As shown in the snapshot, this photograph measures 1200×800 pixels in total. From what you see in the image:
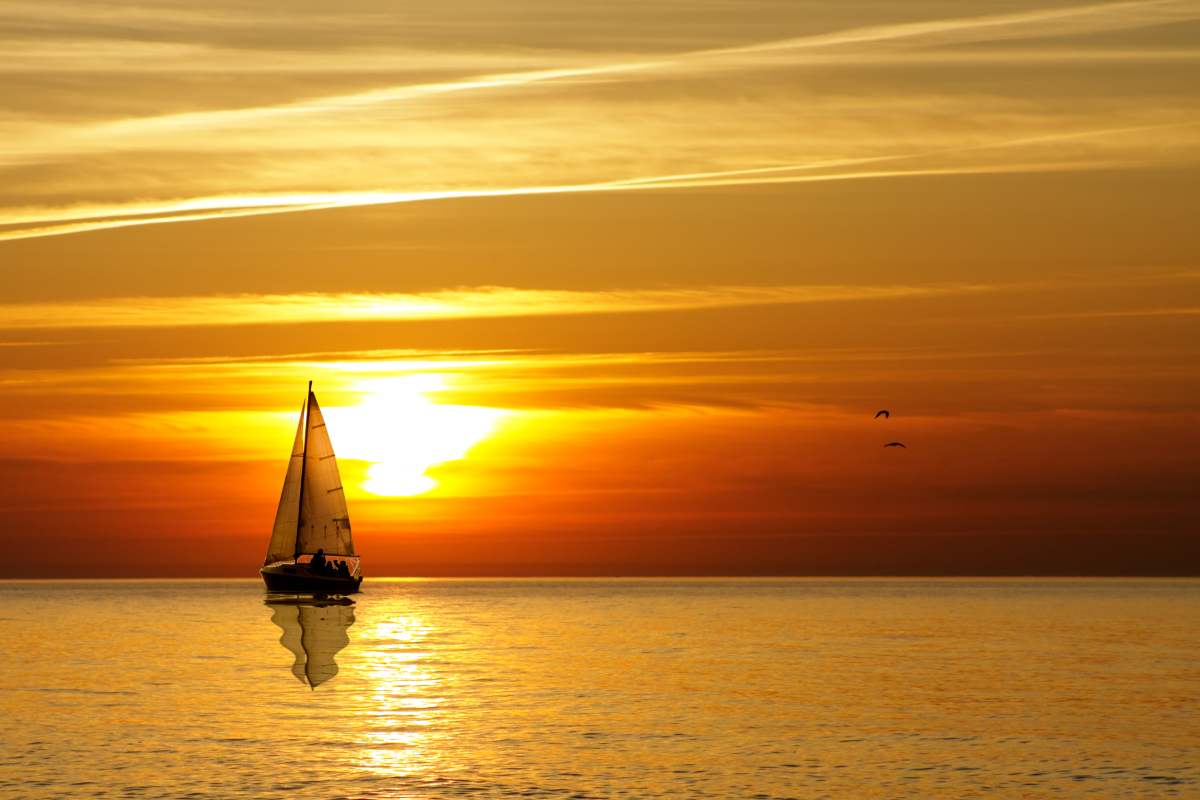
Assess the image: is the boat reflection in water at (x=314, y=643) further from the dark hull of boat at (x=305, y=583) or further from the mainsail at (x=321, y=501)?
the mainsail at (x=321, y=501)

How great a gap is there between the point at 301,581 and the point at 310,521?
22.9 ft

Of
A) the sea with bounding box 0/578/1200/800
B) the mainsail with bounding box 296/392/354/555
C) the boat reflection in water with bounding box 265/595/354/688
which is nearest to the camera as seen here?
the sea with bounding box 0/578/1200/800

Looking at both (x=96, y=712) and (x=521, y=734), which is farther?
(x=96, y=712)

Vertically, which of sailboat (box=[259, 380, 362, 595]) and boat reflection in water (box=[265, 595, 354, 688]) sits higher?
sailboat (box=[259, 380, 362, 595])

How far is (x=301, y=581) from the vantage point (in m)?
192

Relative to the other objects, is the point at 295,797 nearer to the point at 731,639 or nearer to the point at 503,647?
the point at 503,647

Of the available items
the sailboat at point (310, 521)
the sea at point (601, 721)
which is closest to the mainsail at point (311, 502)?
the sailboat at point (310, 521)

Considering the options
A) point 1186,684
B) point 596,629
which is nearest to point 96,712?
point 1186,684

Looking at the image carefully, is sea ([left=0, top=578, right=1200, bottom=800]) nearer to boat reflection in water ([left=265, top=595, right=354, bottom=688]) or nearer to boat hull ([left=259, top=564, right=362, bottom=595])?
boat reflection in water ([left=265, top=595, right=354, bottom=688])

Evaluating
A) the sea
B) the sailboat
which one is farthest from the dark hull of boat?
the sea

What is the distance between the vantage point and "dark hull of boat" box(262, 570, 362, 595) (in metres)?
191

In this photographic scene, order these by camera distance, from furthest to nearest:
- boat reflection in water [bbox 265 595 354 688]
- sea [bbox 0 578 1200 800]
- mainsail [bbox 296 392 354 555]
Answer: mainsail [bbox 296 392 354 555], boat reflection in water [bbox 265 595 354 688], sea [bbox 0 578 1200 800]

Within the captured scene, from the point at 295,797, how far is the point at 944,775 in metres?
A: 22.3

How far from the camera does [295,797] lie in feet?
172
